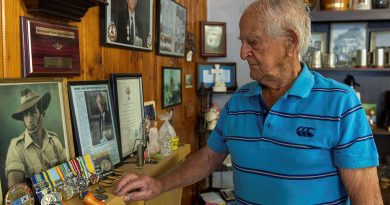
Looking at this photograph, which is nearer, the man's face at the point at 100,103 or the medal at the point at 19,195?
the medal at the point at 19,195

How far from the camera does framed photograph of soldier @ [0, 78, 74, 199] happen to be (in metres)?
0.96

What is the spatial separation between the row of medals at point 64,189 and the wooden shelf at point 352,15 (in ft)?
7.46

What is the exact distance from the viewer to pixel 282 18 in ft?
3.76

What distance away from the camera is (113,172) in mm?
1381

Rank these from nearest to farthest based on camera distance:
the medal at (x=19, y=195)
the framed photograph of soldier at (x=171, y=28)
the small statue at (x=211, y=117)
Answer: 1. the medal at (x=19, y=195)
2. the framed photograph of soldier at (x=171, y=28)
3. the small statue at (x=211, y=117)

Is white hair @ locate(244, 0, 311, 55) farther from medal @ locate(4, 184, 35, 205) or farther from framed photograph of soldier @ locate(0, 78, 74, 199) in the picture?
medal @ locate(4, 184, 35, 205)

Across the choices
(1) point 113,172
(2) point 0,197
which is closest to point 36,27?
(2) point 0,197

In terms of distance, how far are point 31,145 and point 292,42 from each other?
81 centimetres

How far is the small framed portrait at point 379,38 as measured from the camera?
2977mm

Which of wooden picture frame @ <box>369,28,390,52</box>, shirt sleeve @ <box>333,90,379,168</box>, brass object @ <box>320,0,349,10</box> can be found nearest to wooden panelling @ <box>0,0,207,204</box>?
shirt sleeve @ <box>333,90,379,168</box>

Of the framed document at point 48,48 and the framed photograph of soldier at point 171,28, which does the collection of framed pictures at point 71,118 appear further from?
the framed photograph of soldier at point 171,28

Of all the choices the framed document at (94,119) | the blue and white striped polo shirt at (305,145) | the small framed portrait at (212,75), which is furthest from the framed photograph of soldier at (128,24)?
the small framed portrait at (212,75)

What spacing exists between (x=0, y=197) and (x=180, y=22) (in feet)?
5.65

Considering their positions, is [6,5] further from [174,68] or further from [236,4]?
[236,4]
